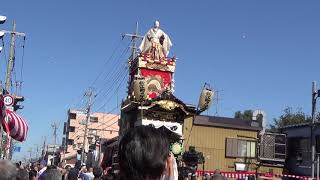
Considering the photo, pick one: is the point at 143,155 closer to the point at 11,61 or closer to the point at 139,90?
the point at 139,90

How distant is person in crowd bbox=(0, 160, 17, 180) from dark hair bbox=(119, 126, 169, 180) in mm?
1840

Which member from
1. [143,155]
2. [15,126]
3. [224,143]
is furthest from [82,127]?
[143,155]

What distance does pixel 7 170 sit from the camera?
4133mm

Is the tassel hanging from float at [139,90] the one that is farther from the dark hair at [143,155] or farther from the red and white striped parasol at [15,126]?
the dark hair at [143,155]

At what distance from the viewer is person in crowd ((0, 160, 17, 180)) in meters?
4.11

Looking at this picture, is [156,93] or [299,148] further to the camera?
[299,148]

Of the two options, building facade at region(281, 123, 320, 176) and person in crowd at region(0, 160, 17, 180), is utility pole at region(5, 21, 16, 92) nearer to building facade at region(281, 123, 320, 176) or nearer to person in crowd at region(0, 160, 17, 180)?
building facade at region(281, 123, 320, 176)

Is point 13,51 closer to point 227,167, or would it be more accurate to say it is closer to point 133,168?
point 227,167

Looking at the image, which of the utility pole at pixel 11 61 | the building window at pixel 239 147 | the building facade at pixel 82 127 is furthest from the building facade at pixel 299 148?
the building facade at pixel 82 127

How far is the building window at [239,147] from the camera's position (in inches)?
1453

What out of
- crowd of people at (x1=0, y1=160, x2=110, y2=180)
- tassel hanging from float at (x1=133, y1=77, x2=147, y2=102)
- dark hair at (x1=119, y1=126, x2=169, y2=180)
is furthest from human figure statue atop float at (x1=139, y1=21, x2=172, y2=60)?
dark hair at (x1=119, y1=126, x2=169, y2=180)

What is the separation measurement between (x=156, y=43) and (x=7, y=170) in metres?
28.8

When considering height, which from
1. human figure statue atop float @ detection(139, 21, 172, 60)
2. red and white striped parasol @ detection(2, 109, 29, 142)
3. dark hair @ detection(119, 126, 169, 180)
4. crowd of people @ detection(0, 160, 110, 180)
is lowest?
crowd of people @ detection(0, 160, 110, 180)

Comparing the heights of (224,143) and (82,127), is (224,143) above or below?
below
